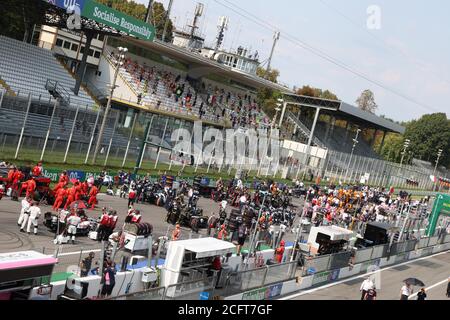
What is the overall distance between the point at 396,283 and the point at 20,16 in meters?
35.9

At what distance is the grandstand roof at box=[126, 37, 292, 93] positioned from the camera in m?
56.4

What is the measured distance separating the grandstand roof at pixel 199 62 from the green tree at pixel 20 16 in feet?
31.2

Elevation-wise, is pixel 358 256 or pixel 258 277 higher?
pixel 358 256

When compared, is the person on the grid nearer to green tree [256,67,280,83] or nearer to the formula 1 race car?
the formula 1 race car

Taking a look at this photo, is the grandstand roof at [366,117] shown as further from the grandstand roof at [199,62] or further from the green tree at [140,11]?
the green tree at [140,11]

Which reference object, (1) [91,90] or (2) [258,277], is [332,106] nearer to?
(1) [91,90]

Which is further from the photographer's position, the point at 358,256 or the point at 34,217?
the point at 358,256

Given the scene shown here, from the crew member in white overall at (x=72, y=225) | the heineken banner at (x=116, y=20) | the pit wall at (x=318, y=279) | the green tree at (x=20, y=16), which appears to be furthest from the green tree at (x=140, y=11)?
the crew member in white overall at (x=72, y=225)

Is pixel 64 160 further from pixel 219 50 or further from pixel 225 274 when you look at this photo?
pixel 219 50

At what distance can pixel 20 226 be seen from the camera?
776 inches

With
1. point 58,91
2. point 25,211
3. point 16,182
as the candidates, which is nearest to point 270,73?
point 58,91

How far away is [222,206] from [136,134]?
8.40 meters

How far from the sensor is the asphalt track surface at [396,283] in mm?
22172

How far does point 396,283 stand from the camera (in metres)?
26.8
